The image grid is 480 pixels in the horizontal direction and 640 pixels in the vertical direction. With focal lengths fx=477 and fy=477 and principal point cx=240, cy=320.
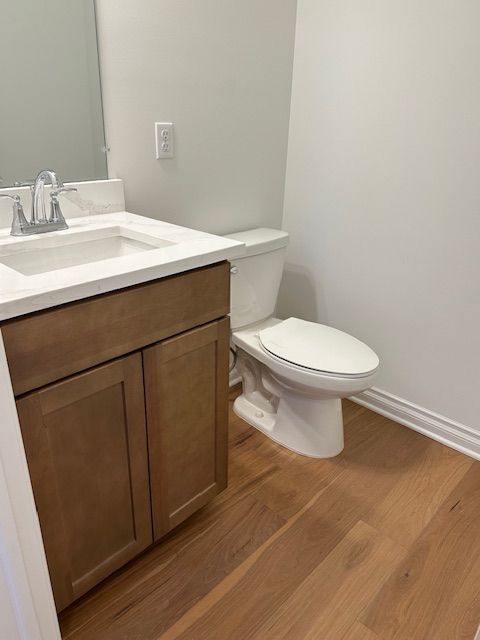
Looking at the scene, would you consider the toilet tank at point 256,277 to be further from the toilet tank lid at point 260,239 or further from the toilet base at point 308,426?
the toilet base at point 308,426

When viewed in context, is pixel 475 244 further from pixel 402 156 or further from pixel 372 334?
pixel 372 334

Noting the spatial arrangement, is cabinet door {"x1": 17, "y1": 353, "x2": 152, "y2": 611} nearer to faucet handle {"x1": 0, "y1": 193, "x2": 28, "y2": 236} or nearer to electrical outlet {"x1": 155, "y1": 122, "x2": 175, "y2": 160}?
faucet handle {"x1": 0, "y1": 193, "x2": 28, "y2": 236}

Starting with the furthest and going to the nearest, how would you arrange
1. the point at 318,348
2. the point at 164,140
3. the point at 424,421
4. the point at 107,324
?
the point at 424,421
the point at 318,348
the point at 164,140
the point at 107,324

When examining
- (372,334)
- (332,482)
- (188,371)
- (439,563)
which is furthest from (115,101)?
(439,563)

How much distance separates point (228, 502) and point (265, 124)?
1434 millimetres

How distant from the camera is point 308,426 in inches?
69.9

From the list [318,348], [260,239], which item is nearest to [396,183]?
[260,239]

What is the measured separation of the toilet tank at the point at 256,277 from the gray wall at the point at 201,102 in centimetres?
20

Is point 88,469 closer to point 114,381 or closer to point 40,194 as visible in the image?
point 114,381

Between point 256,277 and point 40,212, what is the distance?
2.67 ft

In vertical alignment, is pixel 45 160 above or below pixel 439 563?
above

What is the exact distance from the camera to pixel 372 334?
2018mm

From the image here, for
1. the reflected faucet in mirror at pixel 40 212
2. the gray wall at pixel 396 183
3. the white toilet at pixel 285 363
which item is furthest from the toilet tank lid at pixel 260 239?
the reflected faucet in mirror at pixel 40 212

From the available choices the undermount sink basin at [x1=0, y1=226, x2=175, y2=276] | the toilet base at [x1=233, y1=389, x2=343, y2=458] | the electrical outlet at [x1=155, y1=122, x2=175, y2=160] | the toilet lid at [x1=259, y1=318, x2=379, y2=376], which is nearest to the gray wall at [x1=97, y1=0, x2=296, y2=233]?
the electrical outlet at [x1=155, y1=122, x2=175, y2=160]
